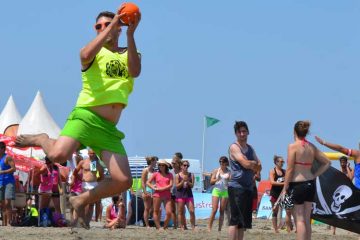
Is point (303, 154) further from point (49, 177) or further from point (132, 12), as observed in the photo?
point (49, 177)

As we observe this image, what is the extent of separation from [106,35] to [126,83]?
52 centimetres

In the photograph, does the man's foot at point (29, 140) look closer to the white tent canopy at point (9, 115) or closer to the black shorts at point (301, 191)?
the black shorts at point (301, 191)

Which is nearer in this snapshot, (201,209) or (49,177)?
(49,177)

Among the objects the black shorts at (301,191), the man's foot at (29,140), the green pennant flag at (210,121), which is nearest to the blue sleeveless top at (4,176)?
the black shorts at (301,191)


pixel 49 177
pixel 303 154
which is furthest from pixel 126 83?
pixel 49 177

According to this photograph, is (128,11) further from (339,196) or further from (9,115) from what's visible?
(9,115)

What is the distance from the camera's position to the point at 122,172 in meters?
7.88

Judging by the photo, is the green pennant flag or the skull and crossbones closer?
the skull and crossbones

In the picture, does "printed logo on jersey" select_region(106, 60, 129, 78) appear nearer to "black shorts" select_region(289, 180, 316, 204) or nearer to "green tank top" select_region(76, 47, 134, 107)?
"green tank top" select_region(76, 47, 134, 107)

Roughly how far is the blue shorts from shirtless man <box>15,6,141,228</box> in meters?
10.4

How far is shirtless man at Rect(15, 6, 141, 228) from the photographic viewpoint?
7.88 meters

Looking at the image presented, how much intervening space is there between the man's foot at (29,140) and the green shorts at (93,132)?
0.34 meters

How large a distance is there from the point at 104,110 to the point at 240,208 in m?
3.51

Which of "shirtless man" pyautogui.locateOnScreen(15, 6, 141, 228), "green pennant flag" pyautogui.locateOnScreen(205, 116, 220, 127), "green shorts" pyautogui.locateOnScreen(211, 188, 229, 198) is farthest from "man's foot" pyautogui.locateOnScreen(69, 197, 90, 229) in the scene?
"green pennant flag" pyautogui.locateOnScreen(205, 116, 220, 127)
